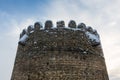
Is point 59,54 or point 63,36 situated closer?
point 59,54

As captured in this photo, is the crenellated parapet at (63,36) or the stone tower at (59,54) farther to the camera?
the crenellated parapet at (63,36)

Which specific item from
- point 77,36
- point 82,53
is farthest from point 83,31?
point 82,53

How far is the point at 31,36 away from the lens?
9.50 metres

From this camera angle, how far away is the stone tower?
832cm

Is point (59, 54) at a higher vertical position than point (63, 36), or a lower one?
lower

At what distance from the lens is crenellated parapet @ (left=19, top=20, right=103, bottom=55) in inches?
350

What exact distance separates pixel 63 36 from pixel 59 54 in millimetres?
933

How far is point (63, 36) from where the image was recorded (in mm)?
9023

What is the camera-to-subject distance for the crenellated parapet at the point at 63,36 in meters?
8.88

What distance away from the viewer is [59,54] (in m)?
8.55

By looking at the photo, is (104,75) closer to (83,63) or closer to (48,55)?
(83,63)

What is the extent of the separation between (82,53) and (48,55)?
60.7 inches

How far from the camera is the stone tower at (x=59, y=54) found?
8.32m

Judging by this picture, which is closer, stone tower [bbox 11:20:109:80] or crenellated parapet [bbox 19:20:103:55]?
stone tower [bbox 11:20:109:80]
